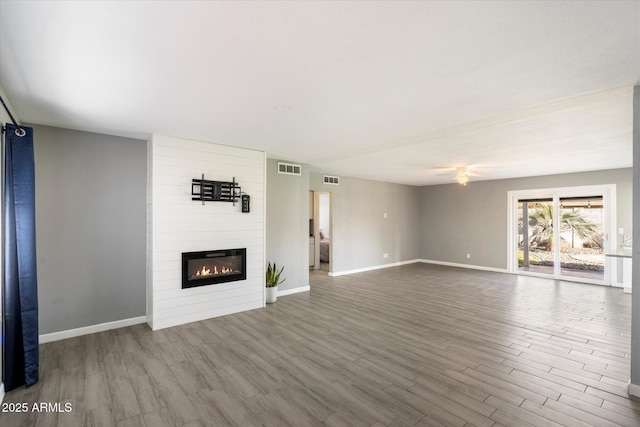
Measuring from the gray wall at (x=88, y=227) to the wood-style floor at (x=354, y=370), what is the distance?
413 millimetres

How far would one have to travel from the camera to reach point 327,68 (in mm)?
2219

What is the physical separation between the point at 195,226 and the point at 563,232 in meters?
8.49

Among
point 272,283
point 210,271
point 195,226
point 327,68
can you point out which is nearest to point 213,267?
point 210,271

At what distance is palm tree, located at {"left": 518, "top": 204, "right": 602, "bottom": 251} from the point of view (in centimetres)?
688

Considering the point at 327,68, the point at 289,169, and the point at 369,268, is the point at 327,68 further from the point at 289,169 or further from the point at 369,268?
the point at 369,268

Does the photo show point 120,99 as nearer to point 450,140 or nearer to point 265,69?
point 265,69

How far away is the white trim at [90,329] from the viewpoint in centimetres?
360

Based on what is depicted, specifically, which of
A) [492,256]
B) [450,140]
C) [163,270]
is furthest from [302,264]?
[492,256]

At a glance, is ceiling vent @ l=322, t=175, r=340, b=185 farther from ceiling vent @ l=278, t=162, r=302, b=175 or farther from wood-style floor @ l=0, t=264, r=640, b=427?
wood-style floor @ l=0, t=264, r=640, b=427

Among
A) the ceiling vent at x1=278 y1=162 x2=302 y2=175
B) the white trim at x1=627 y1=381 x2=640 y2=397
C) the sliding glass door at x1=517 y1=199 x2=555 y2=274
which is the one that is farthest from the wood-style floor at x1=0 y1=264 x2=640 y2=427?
the sliding glass door at x1=517 y1=199 x2=555 y2=274

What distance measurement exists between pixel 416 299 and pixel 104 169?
5482mm

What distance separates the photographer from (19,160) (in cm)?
265

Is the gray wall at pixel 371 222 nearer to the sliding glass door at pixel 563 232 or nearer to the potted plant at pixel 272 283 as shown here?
the potted plant at pixel 272 283

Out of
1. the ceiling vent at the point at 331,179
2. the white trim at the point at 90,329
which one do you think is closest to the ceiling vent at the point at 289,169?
the ceiling vent at the point at 331,179
